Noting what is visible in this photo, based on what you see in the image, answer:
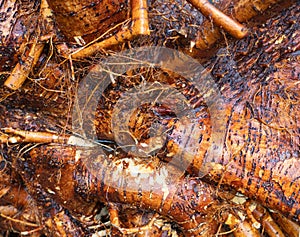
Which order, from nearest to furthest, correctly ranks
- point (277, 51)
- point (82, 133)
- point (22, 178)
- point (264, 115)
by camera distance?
point (264, 115), point (277, 51), point (82, 133), point (22, 178)

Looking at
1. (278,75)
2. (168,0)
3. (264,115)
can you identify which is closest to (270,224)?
(264,115)

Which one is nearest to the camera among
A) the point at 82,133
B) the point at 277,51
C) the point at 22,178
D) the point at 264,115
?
the point at 264,115

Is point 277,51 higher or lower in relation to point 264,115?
higher

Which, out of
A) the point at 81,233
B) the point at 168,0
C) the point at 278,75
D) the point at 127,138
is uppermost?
the point at 168,0

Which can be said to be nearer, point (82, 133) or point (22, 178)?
point (82, 133)

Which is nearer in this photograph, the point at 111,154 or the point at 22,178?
the point at 111,154

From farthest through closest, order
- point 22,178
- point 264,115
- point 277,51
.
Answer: point 22,178 < point 277,51 < point 264,115

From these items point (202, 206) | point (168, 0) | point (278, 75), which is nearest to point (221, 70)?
point (278, 75)

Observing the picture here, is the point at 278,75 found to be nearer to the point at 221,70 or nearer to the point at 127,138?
the point at 221,70

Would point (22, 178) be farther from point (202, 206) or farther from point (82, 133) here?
point (202, 206)
